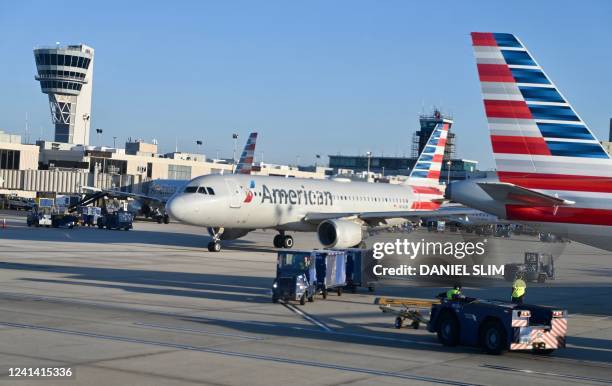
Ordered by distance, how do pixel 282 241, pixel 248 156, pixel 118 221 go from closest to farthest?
1. pixel 282 241
2. pixel 118 221
3. pixel 248 156

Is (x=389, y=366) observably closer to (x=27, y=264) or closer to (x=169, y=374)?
(x=169, y=374)

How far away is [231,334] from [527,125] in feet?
34.1

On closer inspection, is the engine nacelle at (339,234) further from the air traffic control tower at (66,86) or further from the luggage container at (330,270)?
the air traffic control tower at (66,86)

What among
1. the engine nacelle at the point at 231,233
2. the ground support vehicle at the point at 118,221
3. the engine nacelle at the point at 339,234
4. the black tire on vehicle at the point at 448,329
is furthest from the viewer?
the ground support vehicle at the point at 118,221

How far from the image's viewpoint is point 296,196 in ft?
181

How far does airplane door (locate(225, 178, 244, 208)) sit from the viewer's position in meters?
50.4

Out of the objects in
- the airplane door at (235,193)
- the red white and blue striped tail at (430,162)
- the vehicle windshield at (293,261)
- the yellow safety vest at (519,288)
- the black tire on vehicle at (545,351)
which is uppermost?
the red white and blue striped tail at (430,162)

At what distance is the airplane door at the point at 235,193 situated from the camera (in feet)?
165

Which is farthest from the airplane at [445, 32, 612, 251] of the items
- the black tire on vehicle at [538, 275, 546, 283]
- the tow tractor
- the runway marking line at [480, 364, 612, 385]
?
the black tire on vehicle at [538, 275, 546, 283]

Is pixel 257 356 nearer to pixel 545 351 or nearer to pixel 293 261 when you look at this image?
pixel 545 351

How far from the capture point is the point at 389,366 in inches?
730

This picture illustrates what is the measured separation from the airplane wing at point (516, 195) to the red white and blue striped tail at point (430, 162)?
46153 mm

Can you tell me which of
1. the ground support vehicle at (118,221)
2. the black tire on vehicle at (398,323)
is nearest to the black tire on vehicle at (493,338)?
the black tire on vehicle at (398,323)

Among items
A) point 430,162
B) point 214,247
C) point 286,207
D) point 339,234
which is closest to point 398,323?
point 339,234
